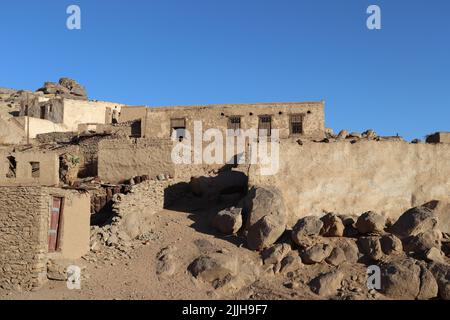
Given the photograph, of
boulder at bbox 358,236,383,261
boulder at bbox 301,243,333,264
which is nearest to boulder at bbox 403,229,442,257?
boulder at bbox 358,236,383,261

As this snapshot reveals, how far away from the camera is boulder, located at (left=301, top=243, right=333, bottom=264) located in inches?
605

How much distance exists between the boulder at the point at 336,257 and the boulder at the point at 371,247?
74cm

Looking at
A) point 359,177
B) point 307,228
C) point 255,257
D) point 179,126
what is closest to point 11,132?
point 179,126

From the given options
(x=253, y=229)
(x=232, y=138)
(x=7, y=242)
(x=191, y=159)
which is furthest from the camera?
(x=232, y=138)

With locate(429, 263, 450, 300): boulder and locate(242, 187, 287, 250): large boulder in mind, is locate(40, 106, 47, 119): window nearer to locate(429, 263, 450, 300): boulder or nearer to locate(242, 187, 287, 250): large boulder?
locate(242, 187, 287, 250): large boulder

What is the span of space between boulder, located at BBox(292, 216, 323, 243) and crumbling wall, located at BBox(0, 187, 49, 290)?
24.5 feet

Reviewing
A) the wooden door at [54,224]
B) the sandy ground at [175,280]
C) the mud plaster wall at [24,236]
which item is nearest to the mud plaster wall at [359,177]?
the sandy ground at [175,280]

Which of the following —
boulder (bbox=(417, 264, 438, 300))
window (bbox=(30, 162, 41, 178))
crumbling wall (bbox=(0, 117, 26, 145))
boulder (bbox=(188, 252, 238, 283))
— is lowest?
boulder (bbox=(417, 264, 438, 300))

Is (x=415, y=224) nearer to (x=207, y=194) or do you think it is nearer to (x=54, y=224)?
(x=207, y=194)
